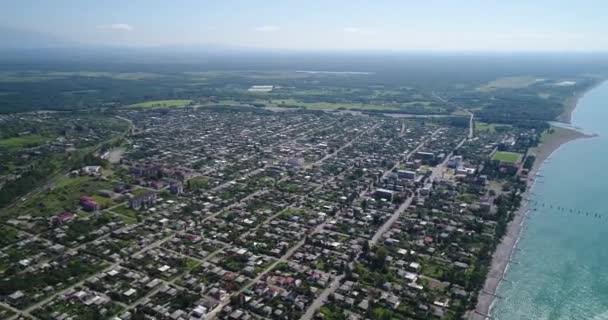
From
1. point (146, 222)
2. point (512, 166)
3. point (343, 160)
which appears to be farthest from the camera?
point (343, 160)

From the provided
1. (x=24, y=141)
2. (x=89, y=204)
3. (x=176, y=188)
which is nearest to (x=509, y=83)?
(x=176, y=188)

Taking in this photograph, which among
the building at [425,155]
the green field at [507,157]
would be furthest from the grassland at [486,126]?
the building at [425,155]

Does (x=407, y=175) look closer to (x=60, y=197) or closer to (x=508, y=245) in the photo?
(x=508, y=245)

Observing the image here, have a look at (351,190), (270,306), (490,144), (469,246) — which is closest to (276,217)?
(351,190)

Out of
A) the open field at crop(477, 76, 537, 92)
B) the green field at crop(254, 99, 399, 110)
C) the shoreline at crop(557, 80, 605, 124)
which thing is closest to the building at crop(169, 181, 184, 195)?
the green field at crop(254, 99, 399, 110)

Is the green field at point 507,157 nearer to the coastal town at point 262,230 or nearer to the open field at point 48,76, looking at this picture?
the coastal town at point 262,230

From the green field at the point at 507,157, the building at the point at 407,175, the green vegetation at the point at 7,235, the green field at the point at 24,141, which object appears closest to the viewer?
the green vegetation at the point at 7,235

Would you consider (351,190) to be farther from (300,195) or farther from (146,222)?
(146,222)
